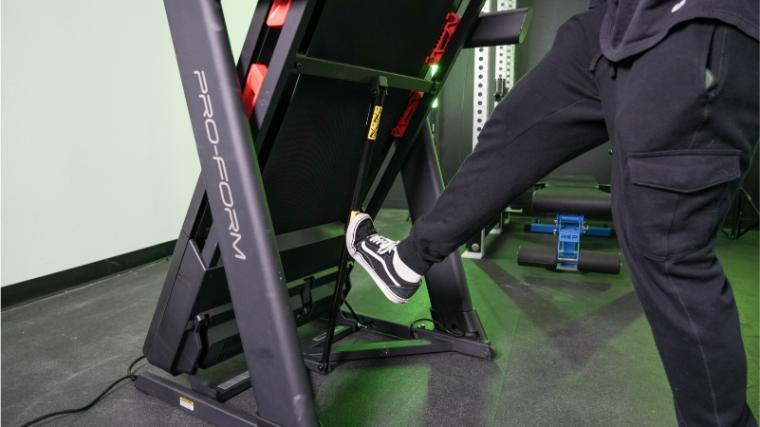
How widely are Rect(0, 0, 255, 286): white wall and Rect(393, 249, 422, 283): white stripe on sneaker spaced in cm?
194

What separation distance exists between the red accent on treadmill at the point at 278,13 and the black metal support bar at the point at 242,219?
0.11m

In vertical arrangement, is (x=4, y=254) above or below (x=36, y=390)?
above

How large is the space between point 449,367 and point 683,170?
3.72 feet

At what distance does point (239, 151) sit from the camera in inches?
38.7

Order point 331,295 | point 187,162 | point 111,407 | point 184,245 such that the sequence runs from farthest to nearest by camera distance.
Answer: point 187,162 → point 331,295 → point 111,407 → point 184,245

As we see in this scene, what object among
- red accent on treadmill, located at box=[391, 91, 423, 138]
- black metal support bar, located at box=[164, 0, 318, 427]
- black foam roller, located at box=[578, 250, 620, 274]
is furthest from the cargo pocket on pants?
black foam roller, located at box=[578, 250, 620, 274]

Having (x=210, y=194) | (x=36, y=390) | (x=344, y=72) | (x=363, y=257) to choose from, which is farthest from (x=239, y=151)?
(x=36, y=390)

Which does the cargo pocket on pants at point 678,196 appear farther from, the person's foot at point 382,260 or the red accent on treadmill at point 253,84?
the red accent on treadmill at point 253,84

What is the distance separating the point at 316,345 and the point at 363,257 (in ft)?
1.87

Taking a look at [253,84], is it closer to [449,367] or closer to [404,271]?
[404,271]

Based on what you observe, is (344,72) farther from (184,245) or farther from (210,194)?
(184,245)

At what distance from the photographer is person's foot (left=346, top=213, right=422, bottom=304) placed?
3.95 ft

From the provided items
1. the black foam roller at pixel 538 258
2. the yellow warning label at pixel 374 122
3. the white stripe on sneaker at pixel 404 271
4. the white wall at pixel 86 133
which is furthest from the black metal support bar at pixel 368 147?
the white wall at pixel 86 133

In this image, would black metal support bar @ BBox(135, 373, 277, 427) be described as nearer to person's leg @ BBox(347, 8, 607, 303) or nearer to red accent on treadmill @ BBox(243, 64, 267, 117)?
person's leg @ BBox(347, 8, 607, 303)
